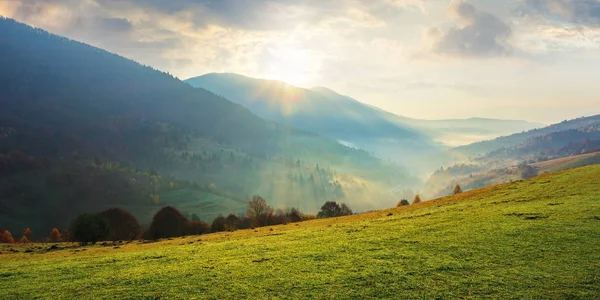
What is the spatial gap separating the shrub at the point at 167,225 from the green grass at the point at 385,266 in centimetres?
6705

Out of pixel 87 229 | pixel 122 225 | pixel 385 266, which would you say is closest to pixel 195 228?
pixel 87 229

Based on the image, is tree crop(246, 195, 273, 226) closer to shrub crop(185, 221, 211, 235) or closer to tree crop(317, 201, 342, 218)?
shrub crop(185, 221, 211, 235)

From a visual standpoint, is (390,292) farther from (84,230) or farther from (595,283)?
(84,230)

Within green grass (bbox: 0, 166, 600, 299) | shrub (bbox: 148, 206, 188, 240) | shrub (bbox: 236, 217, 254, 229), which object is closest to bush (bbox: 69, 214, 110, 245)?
shrub (bbox: 148, 206, 188, 240)

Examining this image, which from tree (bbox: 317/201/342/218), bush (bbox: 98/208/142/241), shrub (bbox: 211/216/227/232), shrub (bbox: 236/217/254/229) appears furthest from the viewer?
bush (bbox: 98/208/142/241)

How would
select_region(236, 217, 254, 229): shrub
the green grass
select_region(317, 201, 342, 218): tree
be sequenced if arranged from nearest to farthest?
the green grass → select_region(236, 217, 254, 229): shrub → select_region(317, 201, 342, 218): tree

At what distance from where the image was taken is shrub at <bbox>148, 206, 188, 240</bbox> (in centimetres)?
10319

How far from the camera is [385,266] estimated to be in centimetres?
2622

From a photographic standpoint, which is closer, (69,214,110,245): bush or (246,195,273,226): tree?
(69,214,110,245): bush

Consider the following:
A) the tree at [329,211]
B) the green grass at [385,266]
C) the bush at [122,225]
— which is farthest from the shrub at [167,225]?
the green grass at [385,266]

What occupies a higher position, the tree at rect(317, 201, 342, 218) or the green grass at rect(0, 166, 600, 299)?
the green grass at rect(0, 166, 600, 299)

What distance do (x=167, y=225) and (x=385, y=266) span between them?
8940 centimetres

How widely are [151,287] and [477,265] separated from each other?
A: 21.0m

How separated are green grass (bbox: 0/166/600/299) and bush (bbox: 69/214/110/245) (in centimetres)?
3947
